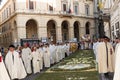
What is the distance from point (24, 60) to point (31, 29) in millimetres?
47225

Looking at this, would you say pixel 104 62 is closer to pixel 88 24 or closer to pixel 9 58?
pixel 9 58

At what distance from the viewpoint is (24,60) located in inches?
784

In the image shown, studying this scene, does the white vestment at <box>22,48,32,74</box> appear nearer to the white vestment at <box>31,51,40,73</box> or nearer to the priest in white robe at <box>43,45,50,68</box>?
the white vestment at <box>31,51,40,73</box>

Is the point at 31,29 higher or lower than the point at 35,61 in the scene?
higher

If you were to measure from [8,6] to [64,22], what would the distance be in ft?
42.0

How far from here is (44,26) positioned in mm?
64062

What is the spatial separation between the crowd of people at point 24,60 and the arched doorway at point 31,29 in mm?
35598

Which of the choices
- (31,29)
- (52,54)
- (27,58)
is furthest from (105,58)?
(31,29)

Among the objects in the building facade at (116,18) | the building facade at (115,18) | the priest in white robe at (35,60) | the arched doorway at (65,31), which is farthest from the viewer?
the arched doorway at (65,31)

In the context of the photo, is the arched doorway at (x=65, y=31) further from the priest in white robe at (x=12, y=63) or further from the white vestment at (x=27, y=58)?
the priest in white robe at (x=12, y=63)

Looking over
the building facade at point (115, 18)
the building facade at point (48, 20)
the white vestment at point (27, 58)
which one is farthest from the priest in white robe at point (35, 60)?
the building facade at point (48, 20)

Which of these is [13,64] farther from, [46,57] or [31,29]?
[31,29]

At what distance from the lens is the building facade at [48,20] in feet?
203

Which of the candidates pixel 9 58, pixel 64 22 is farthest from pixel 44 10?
pixel 9 58
